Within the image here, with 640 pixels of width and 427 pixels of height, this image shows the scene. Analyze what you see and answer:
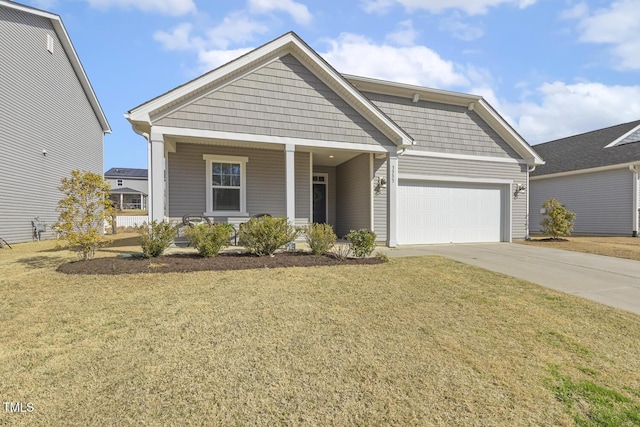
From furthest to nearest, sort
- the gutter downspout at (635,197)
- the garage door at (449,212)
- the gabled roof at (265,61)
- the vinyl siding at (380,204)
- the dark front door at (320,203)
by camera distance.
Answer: the gutter downspout at (635,197), the dark front door at (320,203), the garage door at (449,212), the vinyl siding at (380,204), the gabled roof at (265,61)

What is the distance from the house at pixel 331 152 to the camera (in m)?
7.95

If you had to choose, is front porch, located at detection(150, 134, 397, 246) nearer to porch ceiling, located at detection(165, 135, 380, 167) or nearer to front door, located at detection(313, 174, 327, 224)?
porch ceiling, located at detection(165, 135, 380, 167)

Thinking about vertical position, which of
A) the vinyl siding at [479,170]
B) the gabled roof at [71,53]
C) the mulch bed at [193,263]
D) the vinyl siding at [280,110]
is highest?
the gabled roof at [71,53]

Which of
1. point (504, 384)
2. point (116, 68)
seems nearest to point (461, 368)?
point (504, 384)

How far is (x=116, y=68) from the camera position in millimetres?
11742

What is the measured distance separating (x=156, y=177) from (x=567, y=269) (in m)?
9.68

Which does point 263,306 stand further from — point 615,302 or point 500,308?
point 615,302

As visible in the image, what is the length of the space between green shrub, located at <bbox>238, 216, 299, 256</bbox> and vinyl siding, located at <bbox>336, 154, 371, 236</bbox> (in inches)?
160

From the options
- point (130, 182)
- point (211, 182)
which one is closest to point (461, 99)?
point (211, 182)

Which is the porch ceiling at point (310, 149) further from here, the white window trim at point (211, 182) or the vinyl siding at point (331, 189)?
the white window trim at point (211, 182)

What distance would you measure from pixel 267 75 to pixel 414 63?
508 inches

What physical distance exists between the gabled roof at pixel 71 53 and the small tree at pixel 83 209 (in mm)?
10132

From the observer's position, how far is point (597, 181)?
634 inches

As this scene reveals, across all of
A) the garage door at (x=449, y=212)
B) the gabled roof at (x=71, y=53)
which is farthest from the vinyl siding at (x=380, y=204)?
the gabled roof at (x=71, y=53)
